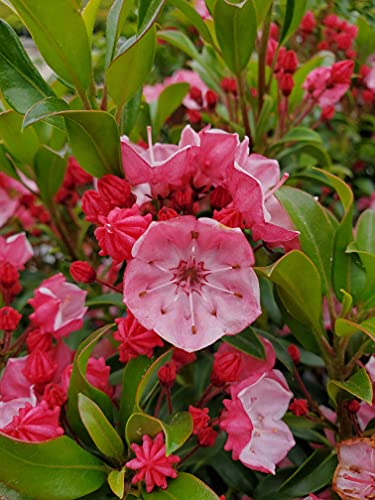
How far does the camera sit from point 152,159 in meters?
0.86

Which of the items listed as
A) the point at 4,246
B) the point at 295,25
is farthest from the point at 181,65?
the point at 4,246

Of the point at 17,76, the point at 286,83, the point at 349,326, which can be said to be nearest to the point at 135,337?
the point at 349,326

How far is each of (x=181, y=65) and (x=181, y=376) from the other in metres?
1.15

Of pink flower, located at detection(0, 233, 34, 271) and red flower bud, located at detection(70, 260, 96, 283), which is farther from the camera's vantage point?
pink flower, located at detection(0, 233, 34, 271)

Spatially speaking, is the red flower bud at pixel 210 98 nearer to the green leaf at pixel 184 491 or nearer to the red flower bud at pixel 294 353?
the red flower bud at pixel 294 353

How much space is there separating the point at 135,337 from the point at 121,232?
158 mm

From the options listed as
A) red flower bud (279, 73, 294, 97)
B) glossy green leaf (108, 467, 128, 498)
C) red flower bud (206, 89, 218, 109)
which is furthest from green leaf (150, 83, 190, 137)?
glossy green leaf (108, 467, 128, 498)

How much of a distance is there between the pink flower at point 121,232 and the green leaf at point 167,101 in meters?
0.52

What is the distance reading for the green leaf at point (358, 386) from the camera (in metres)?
0.80

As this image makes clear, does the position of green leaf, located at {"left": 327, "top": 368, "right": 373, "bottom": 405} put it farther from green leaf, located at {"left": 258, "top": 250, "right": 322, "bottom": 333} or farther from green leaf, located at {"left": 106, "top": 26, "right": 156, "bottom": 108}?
green leaf, located at {"left": 106, "top": 26, "right": 156, "bottom": 108}

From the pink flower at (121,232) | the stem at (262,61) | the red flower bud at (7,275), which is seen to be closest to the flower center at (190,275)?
the pink flower at (121,232)

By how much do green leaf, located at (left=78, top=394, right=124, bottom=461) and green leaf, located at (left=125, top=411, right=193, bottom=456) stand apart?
0.07ft

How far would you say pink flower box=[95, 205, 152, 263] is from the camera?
0.75 metres

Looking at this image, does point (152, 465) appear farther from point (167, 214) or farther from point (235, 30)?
point (235, 30)
